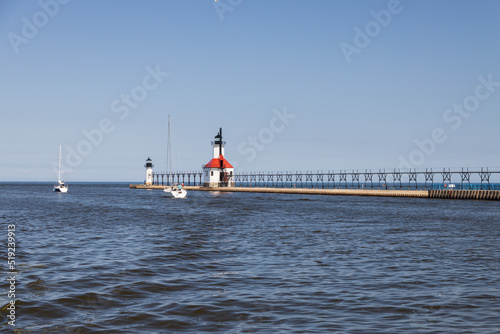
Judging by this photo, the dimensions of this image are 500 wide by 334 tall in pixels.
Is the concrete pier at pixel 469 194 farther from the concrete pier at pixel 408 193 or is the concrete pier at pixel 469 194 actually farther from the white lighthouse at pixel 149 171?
the white lighthouse at pixel 149 171

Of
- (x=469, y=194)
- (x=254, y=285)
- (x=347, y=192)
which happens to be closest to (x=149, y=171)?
(x=347, y=192)

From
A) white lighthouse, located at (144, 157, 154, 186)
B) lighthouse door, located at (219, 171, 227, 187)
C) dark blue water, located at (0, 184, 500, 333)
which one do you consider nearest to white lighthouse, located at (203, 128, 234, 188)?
lighthouse door, located at (219, 171, 227, 187)

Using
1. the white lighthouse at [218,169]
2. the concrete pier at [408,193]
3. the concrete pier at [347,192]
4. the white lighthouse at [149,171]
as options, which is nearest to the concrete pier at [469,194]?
the concrete pier at [408,193]

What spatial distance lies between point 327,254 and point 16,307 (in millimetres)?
10572

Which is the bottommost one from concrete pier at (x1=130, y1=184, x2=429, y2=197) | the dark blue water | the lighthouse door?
the dark blue water

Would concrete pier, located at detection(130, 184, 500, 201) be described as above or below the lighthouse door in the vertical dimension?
below

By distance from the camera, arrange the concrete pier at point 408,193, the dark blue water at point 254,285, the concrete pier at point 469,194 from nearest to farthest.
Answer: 1. the dark blue water at point 254,285
2. the concrete pier at point 469,194
3. the concrete pier at point 408,193

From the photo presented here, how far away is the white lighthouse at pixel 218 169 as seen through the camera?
357 feet

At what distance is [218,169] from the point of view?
109 metres

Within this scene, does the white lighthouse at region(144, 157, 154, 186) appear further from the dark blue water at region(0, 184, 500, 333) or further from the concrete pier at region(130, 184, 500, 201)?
the dark blue water at region(0, 184, 500, 333)

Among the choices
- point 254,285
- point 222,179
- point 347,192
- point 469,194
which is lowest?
point 254,285

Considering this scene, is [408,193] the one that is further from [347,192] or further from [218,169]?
[218,169]

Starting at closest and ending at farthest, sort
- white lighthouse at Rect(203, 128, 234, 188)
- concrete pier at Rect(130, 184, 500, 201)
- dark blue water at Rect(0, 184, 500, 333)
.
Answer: dark blue water at Rect(0, 184, 500, 333)
concrete pier at Rect(130, 184, 500, 201)
white lighthouse at Rect(203, 128, 234, 188)

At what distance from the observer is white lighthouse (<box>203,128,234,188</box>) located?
109 metres
